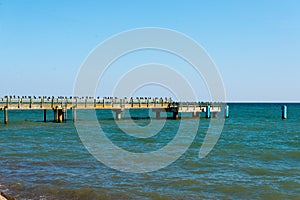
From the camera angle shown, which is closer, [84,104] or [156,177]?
[156,177]

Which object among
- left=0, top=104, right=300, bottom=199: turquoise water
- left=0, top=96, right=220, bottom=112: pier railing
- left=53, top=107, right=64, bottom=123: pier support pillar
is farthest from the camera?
left=53, top=107, right=64, bottom=123: pier support pillar

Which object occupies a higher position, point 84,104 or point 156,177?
point 84,104

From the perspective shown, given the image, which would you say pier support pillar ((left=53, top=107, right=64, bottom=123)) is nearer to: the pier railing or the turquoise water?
the pier railing

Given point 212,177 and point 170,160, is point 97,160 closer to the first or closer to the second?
point 170,160

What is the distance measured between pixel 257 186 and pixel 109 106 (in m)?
38.0

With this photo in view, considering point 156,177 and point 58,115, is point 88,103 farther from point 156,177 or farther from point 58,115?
point 156,177

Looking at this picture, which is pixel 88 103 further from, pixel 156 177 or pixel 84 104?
pixel 156 177

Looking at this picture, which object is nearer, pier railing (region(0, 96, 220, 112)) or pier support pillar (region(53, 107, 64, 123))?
pier railing (region(0, 96, 220, 112))

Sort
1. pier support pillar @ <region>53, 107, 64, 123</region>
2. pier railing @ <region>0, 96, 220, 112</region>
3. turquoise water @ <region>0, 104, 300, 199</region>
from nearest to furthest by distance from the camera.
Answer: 1. turquoise water @ <region>0, 104, 300, 199</region>
2. pier railing @ <region>0, 96, 220, 112</region>
3. pier support pillar @ <region>53, 107, 64, 123</region>

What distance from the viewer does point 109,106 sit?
51.5 meters

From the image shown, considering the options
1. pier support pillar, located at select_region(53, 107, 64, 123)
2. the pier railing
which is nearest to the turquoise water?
the pier railing

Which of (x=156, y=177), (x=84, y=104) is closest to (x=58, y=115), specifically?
(x=84, y=104)

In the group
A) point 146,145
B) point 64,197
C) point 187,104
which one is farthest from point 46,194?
point 187,104

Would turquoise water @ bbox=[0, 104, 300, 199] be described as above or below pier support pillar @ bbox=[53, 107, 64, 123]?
below
